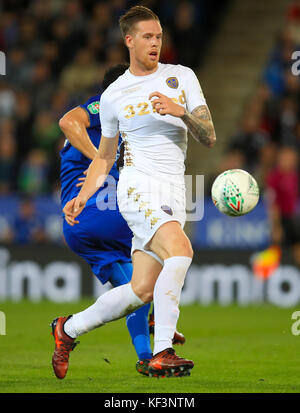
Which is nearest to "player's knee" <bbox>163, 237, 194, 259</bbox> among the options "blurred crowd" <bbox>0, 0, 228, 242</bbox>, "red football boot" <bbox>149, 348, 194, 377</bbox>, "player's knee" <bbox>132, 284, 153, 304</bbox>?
"player's knee" <bbox>132, 284, 153, 304</bbox>

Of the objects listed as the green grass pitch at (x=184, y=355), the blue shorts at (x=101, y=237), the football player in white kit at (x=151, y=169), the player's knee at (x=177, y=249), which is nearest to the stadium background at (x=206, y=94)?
the green grass pitch at (x=184, y=355)

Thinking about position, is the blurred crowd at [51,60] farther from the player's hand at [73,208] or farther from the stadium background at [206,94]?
the player's hand at [73,208]

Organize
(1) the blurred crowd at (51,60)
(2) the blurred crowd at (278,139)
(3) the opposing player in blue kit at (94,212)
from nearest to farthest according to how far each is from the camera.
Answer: (3) the opposing player in blue kit at (94,212), (2) the blurred crowd at (278,139), (1) the blurred crowd at (51,60)

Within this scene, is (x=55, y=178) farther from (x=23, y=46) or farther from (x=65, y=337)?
(x=65, y=337)

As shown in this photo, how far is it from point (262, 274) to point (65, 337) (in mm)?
6772

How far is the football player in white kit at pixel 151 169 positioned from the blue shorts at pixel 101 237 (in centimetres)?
79

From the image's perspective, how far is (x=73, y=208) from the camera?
656cm

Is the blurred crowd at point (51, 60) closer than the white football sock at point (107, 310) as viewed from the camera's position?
No

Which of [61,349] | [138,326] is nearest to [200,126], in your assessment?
[138,326]

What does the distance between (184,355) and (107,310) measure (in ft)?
5.30

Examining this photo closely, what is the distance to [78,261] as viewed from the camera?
43.8 feet

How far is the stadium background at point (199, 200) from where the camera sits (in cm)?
728

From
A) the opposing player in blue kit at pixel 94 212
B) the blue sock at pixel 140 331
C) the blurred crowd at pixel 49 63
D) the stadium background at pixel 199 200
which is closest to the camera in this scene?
the blue sock at pixel 140 331

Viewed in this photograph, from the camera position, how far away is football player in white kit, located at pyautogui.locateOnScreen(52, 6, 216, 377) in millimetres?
5984
